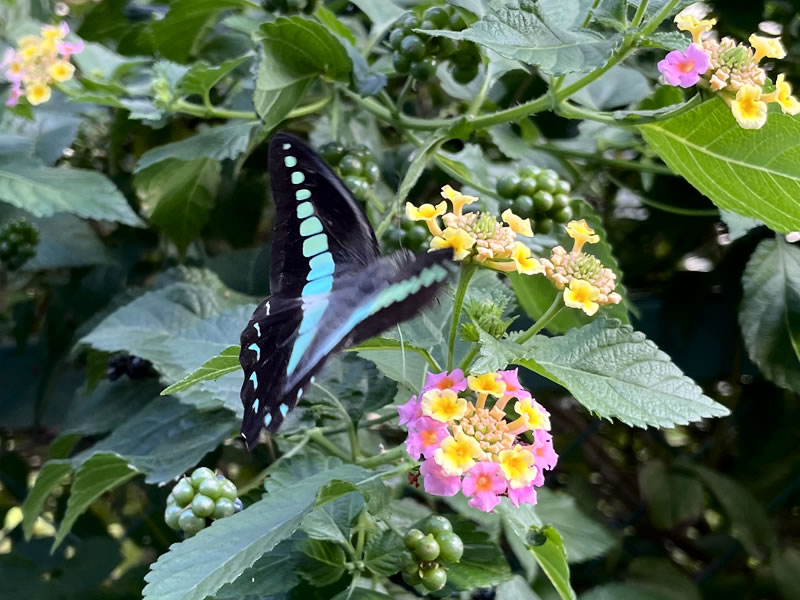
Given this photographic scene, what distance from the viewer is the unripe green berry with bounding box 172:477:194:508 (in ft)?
2.00

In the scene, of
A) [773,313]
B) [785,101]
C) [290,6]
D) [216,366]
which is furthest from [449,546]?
[290,6]

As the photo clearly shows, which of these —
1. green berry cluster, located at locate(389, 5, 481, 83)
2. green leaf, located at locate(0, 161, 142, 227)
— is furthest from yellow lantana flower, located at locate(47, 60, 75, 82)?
green berry cluster, located at locate(389, 5, 481, 83)

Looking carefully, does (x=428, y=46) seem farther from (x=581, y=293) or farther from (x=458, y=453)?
(x=458, y=453)

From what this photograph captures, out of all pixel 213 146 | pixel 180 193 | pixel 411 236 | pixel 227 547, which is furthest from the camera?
pixel 180 193

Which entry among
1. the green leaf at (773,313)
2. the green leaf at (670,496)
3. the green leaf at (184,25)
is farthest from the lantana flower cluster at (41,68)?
the green leaf at (670,496)

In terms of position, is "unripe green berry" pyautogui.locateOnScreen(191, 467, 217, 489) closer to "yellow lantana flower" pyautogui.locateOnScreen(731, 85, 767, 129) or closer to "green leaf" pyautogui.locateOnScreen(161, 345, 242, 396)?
"green leaf" pyautogui.locateOnScreen(161, 345, 242, 396)

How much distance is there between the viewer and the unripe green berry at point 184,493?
2.00ft

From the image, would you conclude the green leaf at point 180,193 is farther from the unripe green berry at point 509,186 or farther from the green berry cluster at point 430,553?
the green berry cluster at point 430,553

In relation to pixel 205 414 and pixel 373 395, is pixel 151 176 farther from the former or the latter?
pixel 373 395

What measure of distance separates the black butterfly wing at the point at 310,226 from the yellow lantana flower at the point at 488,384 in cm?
16

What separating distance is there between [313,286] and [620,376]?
26 centimetres

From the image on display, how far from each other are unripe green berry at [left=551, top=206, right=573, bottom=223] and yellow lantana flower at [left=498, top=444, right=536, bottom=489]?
0.98 feet

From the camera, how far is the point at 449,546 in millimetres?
582

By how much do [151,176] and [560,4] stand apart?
56cm
